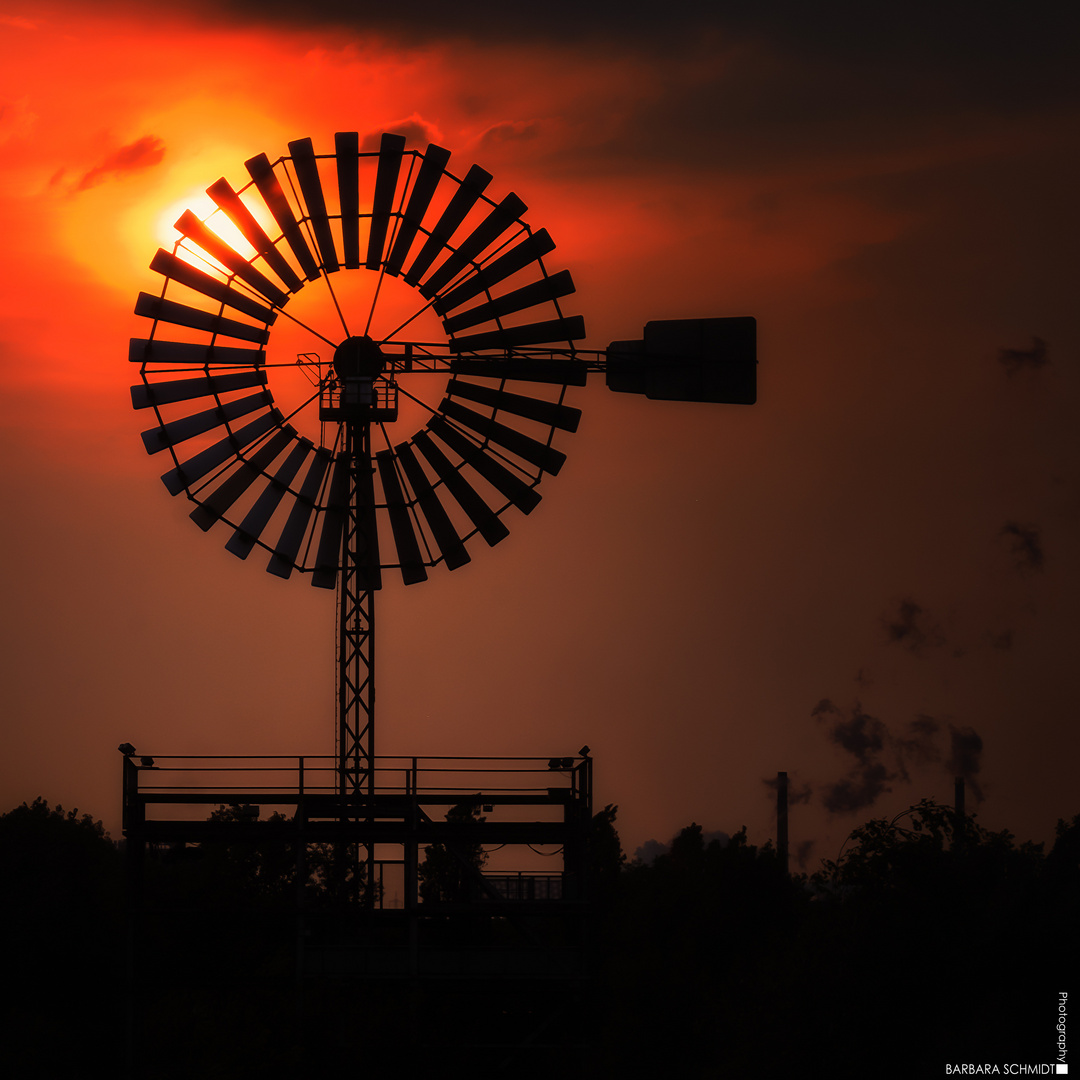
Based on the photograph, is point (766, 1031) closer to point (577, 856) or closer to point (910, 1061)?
point (910, 1061)

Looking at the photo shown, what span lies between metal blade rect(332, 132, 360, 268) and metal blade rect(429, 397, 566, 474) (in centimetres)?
338

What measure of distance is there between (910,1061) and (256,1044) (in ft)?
41.4

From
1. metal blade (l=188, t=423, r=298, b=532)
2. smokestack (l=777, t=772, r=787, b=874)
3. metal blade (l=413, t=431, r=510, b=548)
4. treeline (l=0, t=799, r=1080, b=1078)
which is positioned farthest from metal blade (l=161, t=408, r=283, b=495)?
smokestack (l=777, t=772, r=787, b=874)

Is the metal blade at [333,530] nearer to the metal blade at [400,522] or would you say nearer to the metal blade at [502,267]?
the metal blade at [400,522]

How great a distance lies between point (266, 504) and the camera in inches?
1177

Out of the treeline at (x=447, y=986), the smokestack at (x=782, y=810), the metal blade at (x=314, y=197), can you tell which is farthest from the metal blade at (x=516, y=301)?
the smokestack at (x=782, y=810)

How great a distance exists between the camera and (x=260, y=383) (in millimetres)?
30234

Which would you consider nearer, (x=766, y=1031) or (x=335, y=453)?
(x=335, y=453)

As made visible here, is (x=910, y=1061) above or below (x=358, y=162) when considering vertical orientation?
below

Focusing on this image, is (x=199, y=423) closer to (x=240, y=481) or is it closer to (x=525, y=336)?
(x=240, y=481)

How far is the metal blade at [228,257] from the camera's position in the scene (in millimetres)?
29562

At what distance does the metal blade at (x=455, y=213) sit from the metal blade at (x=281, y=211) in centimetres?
200

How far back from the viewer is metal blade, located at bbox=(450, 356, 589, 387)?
1199 inches

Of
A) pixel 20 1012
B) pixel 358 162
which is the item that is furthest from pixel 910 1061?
pixel 20 1012
